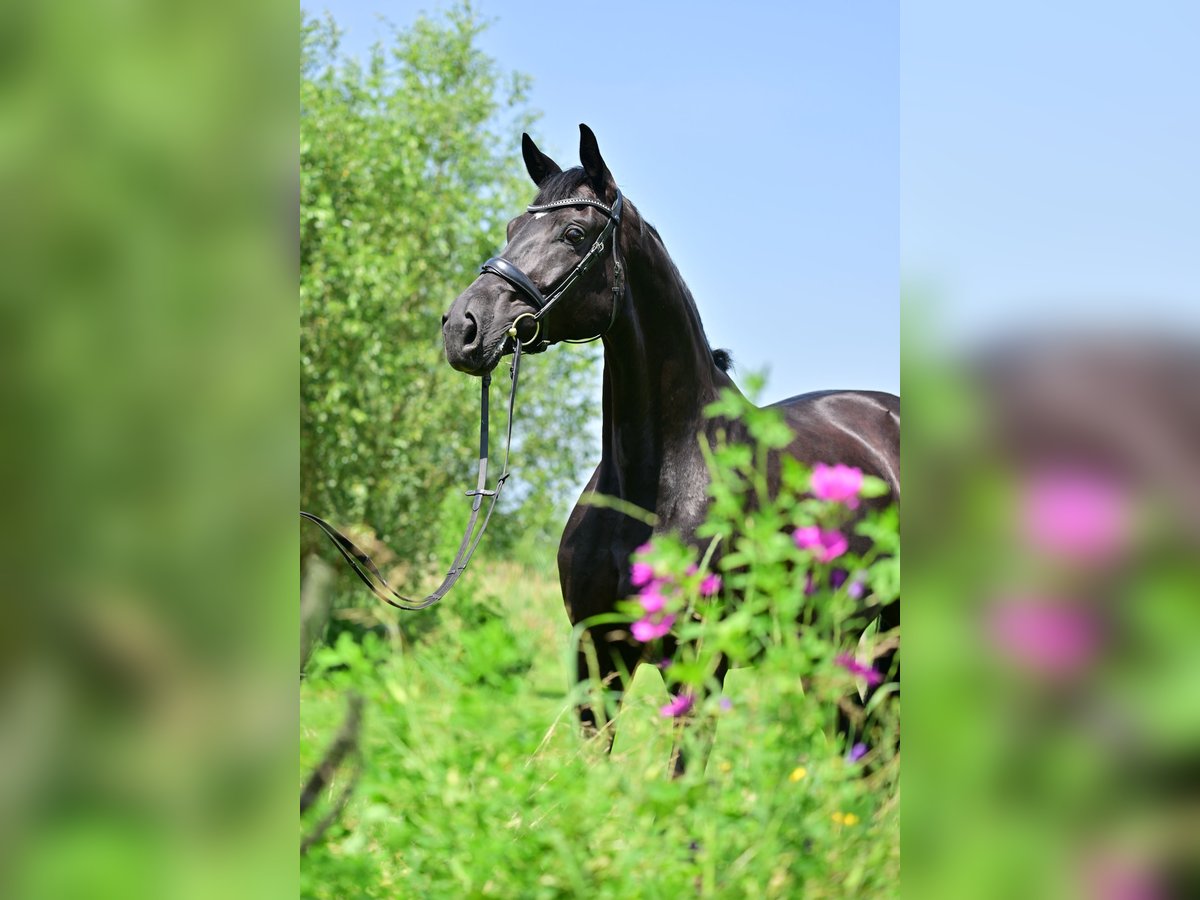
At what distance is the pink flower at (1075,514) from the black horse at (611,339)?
7.50 ft

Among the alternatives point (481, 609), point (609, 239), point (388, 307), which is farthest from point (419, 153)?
point (609, 239)

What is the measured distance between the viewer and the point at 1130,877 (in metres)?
1.06

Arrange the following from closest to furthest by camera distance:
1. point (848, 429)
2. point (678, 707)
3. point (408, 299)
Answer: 1. point (678, 707)
2. point (848, 429)
3. point (408, 299)

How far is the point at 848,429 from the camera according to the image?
4363 mm

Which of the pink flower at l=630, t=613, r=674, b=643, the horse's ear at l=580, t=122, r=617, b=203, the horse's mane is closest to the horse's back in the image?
the horse's mane

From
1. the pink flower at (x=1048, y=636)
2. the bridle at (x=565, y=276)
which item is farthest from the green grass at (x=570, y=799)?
the bridle at (x=565, y=276)

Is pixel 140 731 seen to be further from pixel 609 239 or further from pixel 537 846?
pixel 609 239

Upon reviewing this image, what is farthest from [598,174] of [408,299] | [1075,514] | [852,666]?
[408,299]

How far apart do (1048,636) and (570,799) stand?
1006mm

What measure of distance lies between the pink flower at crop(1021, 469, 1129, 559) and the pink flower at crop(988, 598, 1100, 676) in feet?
0.18

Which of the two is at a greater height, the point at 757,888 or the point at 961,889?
the point at 961,889

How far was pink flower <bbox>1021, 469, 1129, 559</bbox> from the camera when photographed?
1.08m

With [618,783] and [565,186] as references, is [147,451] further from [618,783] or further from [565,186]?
[565,186]

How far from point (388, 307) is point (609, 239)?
21.3 ft
